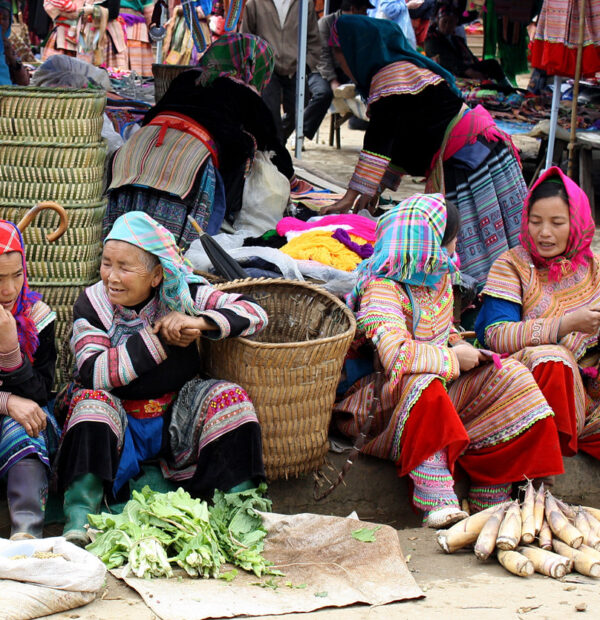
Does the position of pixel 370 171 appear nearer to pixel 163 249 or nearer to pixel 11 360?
pixel 163 249

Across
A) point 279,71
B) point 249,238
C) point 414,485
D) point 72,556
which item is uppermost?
point 279,71

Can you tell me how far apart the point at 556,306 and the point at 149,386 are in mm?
1751

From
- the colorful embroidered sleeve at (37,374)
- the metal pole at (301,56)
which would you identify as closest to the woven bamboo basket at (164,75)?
the metal pole at (301,56)

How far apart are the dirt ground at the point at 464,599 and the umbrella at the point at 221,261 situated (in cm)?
146

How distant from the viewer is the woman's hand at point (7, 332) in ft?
9.48

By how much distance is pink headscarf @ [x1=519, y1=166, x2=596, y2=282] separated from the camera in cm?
371

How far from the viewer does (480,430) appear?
3.64 metres

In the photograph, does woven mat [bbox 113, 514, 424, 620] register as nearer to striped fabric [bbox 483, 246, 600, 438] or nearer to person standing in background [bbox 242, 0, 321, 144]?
striped fabric [bbox 483, 246, 600, 438]

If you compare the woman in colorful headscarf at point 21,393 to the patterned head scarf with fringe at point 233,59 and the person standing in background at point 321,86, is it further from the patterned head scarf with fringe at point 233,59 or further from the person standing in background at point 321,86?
the person standing in background at point 321,86

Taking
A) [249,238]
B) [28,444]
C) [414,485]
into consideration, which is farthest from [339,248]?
[28,444]

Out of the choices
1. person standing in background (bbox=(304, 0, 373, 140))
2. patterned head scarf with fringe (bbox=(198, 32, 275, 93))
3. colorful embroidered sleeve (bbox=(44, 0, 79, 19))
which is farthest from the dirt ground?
colorful embroidered sleeve (bbox=(44, 0, 79, 19))

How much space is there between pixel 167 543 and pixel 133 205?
2.29 m

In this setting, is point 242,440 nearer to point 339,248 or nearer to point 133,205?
point 339,248

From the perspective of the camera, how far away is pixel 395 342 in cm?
342
